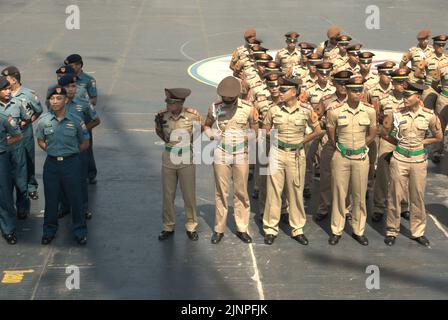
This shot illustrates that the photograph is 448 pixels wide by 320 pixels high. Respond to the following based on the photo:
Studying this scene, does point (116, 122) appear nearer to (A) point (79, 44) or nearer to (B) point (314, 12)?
(A) point (79, 44)

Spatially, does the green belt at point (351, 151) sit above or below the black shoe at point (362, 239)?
above

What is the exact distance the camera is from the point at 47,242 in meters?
9.99

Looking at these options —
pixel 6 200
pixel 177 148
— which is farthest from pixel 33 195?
pixel 177 148

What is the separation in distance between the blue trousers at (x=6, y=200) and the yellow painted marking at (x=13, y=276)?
95cm

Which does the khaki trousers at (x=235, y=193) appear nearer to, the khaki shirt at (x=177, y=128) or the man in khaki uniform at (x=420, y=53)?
the khaki shirt at (x=177, y=128)

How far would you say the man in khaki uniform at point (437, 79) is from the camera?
13000 millimetres

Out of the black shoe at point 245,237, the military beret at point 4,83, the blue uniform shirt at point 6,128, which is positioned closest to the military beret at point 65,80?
the military beret at point 4,83

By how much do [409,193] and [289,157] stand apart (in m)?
1.62

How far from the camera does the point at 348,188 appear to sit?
10.2 m

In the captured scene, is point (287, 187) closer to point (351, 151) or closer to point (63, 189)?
point (351, 151)

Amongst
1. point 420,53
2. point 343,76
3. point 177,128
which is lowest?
point 177,128

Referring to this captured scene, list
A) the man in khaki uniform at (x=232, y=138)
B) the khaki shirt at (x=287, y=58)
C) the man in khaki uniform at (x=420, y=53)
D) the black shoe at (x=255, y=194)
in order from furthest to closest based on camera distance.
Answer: the khaki shirt at (x=287, y=58)
the man in khaki uniform at (x=420, y=53)
the black shoe at (x=255, y=194)
the man in khaki uniform at (x=232, y=138)

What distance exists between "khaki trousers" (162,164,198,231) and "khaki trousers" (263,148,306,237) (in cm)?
95

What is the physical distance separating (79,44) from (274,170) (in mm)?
14687
